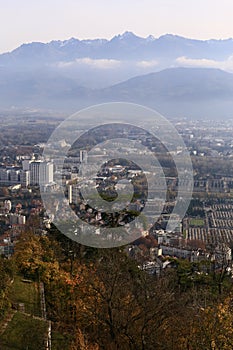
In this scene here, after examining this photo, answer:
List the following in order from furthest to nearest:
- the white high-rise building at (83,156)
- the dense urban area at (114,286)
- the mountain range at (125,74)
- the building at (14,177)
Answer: the mountain range at (125,74)
the building at (14,177)
the white high-rise building at (83,156)
the dense urban area at (114,286)

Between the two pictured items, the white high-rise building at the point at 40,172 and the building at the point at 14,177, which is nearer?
the white high-rise building at the point at 40,172

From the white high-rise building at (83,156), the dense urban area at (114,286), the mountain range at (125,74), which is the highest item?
the mountain range at (125,74)

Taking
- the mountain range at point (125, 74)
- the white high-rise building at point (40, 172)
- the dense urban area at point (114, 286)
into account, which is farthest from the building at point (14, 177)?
the mountain range at point (125, 74)

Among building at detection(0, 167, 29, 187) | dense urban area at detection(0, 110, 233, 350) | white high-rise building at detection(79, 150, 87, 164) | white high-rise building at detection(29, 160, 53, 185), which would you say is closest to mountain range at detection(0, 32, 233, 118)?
building at detection(0, 167, 29, 187)

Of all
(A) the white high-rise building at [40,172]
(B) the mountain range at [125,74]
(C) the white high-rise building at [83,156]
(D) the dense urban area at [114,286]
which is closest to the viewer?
(D) the dense urban area at [114,286]

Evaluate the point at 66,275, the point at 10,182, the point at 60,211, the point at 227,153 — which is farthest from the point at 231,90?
the point at 66,275

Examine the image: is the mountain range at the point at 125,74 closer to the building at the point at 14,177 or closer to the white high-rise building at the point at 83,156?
the building at the point at 14,177

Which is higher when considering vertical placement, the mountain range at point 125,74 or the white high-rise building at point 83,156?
the mountain range at point 125,74

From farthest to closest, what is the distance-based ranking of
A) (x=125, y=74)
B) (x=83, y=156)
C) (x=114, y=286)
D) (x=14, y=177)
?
(x=125, y=74), (x=14, y=177), (x=83, y=156), (x=114, y=286)

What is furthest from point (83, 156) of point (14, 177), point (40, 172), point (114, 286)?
point (114, 286)

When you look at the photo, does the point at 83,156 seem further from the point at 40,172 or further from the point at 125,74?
the point at 125,74
